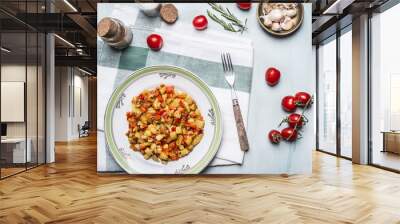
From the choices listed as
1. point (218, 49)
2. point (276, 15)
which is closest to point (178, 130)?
point (218, 49)

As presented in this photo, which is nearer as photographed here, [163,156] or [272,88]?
[163,156]

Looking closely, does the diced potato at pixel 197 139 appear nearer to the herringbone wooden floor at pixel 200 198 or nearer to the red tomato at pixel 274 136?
the herringbone wooden floor at pixel 200 198

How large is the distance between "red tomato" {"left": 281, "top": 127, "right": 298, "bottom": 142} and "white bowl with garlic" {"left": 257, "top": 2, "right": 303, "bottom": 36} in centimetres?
135

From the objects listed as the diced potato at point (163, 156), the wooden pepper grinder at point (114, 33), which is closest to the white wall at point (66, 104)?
the wooden pepper grinder at point (114, 33)

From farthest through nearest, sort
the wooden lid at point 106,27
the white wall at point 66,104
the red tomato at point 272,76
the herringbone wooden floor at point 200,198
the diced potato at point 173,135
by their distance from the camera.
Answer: the white wall at point 66,104 < the red tomato at point 272,76 < the diced potato at point 173,135 < the wooden lid at point 106,27 < the herringbone wooden floor at point 200,198

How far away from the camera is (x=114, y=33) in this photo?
15.9ft

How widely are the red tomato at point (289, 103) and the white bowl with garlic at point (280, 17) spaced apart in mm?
903

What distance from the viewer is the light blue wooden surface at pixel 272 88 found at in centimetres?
526

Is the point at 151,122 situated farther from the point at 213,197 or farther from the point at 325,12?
the point at 325,12

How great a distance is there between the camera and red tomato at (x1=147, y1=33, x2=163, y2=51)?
17.0 ft

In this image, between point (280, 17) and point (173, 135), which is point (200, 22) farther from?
point (173, 135)

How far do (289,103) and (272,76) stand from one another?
45 centimetres

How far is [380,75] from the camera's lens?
652 centimetres

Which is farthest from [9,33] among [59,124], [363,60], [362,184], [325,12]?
[59,124]
